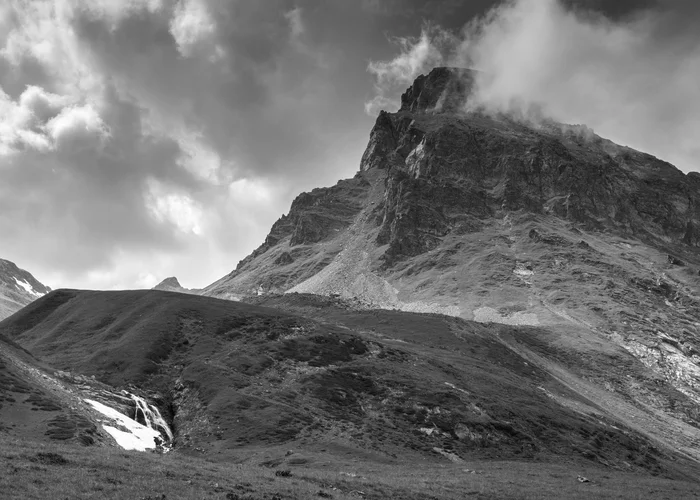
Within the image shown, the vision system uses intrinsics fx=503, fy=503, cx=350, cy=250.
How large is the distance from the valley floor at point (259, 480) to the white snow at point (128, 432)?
10.7 metres

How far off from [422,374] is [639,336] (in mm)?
142180

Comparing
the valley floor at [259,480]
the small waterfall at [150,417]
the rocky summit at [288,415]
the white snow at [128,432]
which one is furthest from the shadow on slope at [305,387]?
the valley floor at [259,480]

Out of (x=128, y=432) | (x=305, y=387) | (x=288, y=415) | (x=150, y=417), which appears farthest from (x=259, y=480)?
(x=305, y=387)

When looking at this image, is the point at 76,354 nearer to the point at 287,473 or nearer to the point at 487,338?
the point at 287,473

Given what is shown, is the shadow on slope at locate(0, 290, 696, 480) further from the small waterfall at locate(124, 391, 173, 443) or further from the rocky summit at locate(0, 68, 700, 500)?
the small waterfall at locate(124, 391, 173, 443)

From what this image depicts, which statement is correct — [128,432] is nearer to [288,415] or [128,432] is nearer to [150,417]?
[150,417]

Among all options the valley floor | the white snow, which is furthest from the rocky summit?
the white snow

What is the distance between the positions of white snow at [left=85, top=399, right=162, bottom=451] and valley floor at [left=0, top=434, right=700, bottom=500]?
10.7m

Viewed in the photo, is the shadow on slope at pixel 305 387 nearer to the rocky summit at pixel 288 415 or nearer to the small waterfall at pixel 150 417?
the rocky summit at pixel 288 415

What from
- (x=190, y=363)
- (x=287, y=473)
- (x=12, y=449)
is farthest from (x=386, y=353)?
(x=12, y=449)

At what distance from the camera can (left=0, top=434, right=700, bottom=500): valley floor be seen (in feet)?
77.7

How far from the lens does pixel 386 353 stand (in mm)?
101750

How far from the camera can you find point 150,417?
62.3 meters

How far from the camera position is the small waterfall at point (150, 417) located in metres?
60.4
